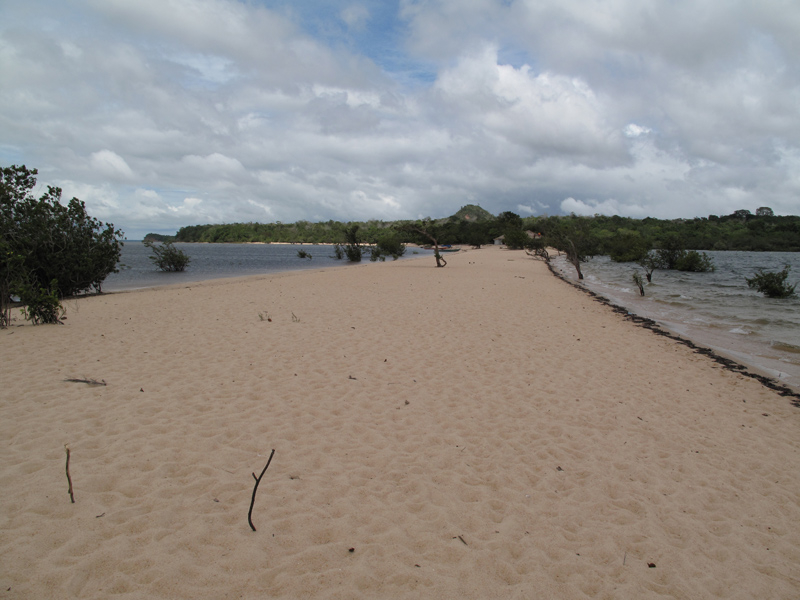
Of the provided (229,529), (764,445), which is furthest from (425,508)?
(764,445)

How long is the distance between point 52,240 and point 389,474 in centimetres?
1617

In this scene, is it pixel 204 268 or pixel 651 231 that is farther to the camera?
pixel 651 231

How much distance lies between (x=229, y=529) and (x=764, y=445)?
561 cm

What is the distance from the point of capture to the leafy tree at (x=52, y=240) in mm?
12211

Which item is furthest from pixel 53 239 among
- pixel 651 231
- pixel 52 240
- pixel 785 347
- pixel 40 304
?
pixel 651 231

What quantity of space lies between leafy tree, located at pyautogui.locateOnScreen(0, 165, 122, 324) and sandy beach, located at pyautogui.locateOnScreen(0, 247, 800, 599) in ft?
24.5

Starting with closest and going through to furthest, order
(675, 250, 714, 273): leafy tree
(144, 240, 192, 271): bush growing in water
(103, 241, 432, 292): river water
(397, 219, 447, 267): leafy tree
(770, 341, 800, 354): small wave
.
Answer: (770, 341, 800, 354): small wave
(103, 241, 432, 292): river water
(397, 219, 447, 267): leafy tree
(144, 240, 192, 271): bush growing in water
(675, 250, 714, 273): leafy tree

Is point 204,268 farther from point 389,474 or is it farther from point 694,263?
point 694,263

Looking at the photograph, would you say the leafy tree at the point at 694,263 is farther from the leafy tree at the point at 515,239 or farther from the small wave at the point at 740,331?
the leafy tree at the point at 515,239

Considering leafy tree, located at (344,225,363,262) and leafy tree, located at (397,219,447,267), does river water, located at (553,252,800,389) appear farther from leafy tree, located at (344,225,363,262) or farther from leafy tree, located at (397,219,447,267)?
leafy tree, located at (344,225,363,262)

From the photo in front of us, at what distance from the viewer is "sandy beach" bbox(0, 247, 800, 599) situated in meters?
2.57

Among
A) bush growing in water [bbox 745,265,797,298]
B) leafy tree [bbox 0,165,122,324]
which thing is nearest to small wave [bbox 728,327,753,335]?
bush growing in water [bbox 745,265,797,298]

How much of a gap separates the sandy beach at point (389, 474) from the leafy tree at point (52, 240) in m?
7.46

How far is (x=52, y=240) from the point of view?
13906 millimetres
